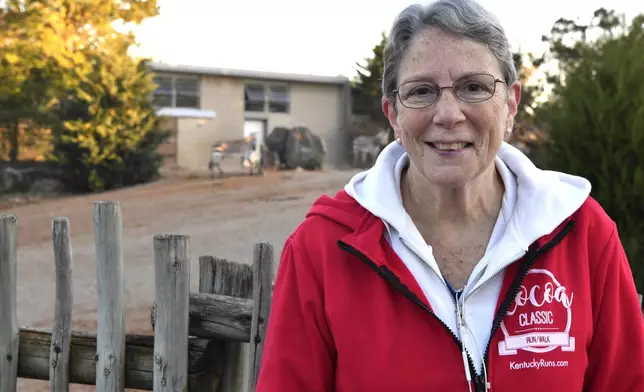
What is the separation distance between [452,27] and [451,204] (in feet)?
1.64

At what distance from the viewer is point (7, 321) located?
2.76m

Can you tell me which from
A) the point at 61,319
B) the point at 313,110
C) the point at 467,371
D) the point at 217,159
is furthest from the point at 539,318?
the point at 313,110

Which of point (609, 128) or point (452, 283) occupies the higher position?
point (609, 128)

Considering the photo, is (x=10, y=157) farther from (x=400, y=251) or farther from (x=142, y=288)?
(x=400, y=251)

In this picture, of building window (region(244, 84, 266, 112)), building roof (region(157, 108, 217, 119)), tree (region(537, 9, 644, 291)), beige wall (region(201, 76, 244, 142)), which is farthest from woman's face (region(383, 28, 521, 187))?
building window (region(244, 84, 266, 112))

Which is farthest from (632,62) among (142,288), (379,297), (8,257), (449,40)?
(142,288)

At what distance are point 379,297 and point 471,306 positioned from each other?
25 cm

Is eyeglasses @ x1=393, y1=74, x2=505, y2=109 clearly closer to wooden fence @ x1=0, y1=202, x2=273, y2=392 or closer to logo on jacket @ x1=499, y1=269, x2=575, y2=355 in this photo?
logo on jacket @ x1=499, y1=269, x2=575, y2=355

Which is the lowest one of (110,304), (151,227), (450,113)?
(151,227)

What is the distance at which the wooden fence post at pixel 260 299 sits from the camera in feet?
7.76

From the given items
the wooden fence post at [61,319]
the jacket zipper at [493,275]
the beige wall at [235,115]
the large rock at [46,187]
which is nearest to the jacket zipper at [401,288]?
the jacket zipper at [493,275]

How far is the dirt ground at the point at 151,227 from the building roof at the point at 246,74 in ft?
22.5

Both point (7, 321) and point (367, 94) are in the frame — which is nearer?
point (7, 321)

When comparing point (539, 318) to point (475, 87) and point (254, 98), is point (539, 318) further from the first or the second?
point (254, 98)
